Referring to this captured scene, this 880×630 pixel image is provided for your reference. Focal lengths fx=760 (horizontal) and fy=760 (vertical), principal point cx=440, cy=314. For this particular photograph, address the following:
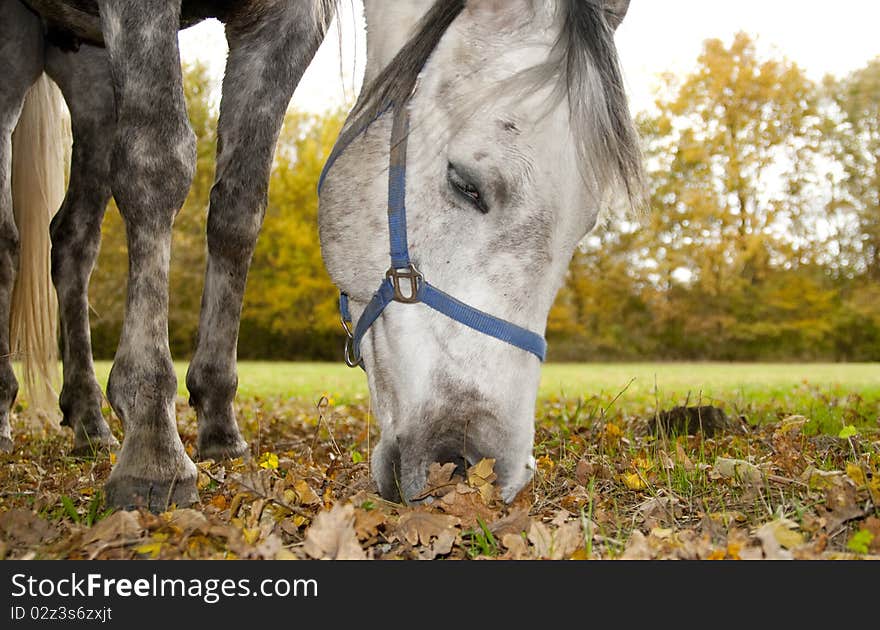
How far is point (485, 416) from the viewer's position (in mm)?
1963

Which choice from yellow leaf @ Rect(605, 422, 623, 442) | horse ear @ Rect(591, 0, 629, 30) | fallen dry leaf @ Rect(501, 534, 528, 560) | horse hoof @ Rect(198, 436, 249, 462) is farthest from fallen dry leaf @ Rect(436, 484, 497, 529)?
yellow leaf @ Rect(605, 422, 623, 442)

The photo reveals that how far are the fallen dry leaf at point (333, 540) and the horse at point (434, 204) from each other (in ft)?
0.94

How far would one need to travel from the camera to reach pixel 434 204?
2139 millimetres

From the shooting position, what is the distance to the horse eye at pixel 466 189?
2.07 meters

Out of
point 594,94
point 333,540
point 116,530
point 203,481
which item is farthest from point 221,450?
point 594,94

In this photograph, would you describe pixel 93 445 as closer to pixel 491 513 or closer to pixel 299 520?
pixel 299 520

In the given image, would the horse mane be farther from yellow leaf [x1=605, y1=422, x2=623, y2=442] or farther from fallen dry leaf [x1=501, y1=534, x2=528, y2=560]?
yellow leaf [x1=605, y1=422, x2=623, y2=442]

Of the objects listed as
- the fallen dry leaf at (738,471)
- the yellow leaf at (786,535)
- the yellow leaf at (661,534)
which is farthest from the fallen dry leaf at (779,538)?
the fallen dry leaf at (738,471)

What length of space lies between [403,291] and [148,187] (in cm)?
98

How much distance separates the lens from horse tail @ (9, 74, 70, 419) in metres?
4.35

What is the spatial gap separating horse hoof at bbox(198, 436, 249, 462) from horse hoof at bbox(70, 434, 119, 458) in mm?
735

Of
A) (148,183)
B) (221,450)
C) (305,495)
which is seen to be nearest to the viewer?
(305,495)
